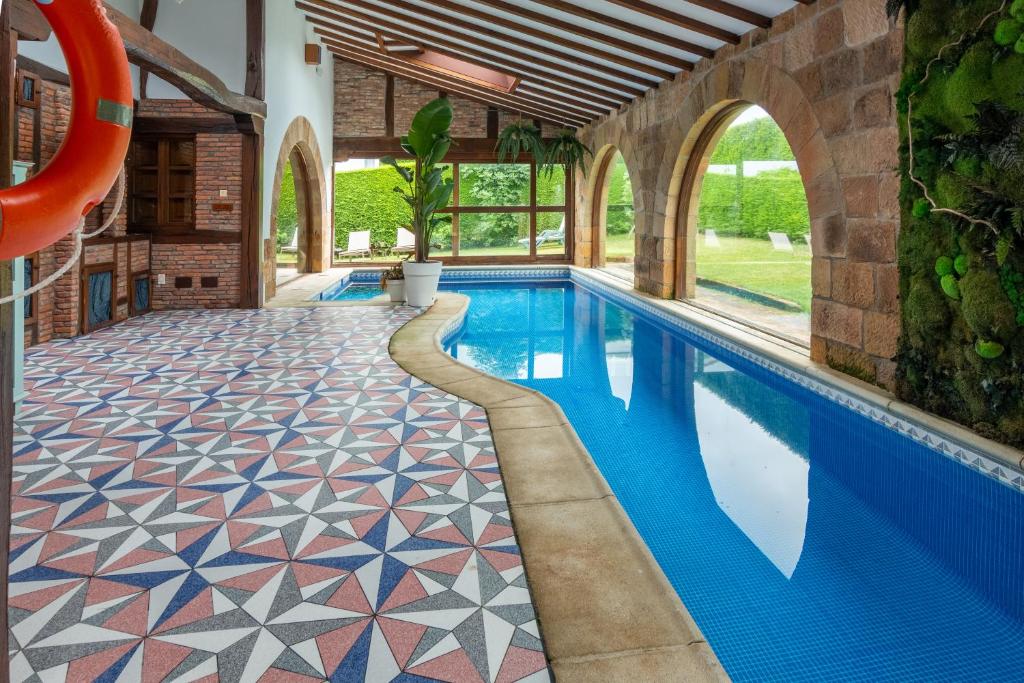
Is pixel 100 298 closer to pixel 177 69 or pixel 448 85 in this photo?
pixel 177 69

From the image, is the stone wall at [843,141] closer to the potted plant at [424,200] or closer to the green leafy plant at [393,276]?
the potted plant at [424,200]

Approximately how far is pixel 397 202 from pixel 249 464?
41.7ft

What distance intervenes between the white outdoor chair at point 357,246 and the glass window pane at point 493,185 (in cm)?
228

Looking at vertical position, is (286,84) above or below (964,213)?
above

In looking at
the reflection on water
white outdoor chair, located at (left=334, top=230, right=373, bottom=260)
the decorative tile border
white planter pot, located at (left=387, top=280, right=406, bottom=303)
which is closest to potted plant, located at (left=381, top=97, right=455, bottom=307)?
white planter pot, located at (left=387, top=280, right=406, bottom=303)

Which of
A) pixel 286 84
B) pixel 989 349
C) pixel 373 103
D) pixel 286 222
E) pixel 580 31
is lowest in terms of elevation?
Answer: pixel 989 349

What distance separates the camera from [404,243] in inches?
591

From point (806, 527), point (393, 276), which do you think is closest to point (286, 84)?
point (393, 276)

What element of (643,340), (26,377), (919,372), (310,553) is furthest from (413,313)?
(310,553)

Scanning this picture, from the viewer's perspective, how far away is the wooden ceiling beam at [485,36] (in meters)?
8.61

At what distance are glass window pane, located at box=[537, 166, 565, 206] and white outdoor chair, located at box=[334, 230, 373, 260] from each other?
3.76 meters

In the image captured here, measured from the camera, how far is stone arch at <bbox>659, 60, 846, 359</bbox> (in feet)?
17.0

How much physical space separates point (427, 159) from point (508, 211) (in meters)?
6.21

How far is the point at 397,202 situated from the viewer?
15.3 metres
